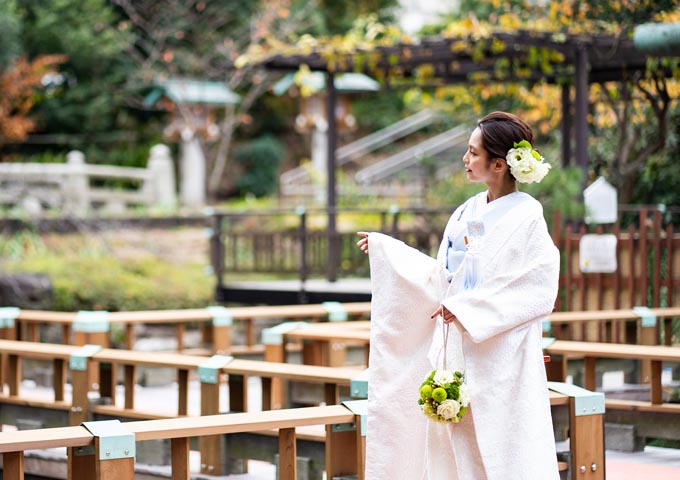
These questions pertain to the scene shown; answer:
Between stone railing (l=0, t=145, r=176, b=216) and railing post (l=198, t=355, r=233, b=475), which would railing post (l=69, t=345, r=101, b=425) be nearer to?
railing post (l=198, t=355, r=233, b=475)

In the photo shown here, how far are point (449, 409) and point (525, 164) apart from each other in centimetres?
90

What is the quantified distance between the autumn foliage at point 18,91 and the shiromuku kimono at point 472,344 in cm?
1629

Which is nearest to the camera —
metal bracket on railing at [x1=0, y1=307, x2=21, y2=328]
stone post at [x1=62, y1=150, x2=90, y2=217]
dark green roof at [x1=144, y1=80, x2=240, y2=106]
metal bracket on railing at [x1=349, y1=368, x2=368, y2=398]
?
metal bracket on railing at [x1=349, y1=368, x2=368, y2=398]

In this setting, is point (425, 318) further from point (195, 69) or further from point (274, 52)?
point (195, 69)

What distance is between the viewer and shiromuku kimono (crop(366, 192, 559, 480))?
12.2ft

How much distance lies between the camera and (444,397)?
365cm

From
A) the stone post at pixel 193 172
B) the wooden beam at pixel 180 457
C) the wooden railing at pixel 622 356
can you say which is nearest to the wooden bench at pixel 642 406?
the wooden railing at pixel 622 356

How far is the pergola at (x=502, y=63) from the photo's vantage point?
411 inches

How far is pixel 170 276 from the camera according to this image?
1248cm

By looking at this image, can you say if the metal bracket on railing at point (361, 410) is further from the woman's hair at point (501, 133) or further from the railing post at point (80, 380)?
the railing post at point (80, 380)

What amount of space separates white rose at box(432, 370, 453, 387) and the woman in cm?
7

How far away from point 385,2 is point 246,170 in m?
5.58

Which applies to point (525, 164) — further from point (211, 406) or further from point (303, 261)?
point (303, 261)

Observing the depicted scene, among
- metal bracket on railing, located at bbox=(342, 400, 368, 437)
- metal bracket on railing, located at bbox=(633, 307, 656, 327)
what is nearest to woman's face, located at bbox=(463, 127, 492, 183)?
metal bracket on railing, located at bbox=(342, 400, 368, 437)
